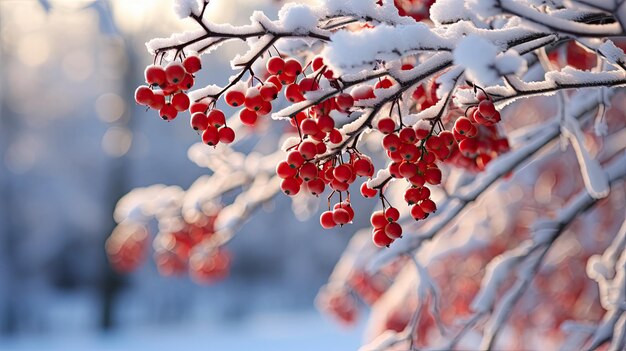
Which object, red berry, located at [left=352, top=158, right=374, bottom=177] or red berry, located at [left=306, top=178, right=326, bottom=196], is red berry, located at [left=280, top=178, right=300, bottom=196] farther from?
red berry, located at [left=352, top=158, right=374, bottom=177]

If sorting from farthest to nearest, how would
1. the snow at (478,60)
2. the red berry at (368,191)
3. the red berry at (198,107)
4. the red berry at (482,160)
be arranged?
1. the red berry at (482,160)
2. the red berry at (368,191)
3. the red berry at (198,107)
4. the snow at (478,60)

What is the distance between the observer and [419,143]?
1619mm

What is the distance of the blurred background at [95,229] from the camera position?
1636 centimetres

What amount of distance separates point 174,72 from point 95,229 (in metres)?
19.2

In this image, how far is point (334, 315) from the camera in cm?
478

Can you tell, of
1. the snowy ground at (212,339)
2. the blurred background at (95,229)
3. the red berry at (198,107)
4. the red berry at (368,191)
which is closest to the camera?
the red berry at (198,107)

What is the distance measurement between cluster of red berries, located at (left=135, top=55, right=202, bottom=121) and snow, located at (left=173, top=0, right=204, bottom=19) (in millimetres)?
91

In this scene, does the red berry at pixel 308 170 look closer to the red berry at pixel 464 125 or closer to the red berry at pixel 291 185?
the red berry at pixel 291 185

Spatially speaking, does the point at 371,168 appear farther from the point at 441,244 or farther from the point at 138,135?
the point at 138,135

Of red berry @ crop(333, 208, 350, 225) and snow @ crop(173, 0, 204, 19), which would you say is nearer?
snow @ crop(173, 0, 204, 19)

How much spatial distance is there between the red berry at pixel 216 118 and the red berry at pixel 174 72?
0.16 metres

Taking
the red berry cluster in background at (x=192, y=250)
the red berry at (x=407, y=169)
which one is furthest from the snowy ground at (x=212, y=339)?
the red berry at (x=407, y=169)

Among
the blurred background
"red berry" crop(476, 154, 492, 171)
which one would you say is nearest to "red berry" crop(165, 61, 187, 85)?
"red berry" crop(476, 154, 492, 171)

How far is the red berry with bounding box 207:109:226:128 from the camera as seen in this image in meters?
1.55
